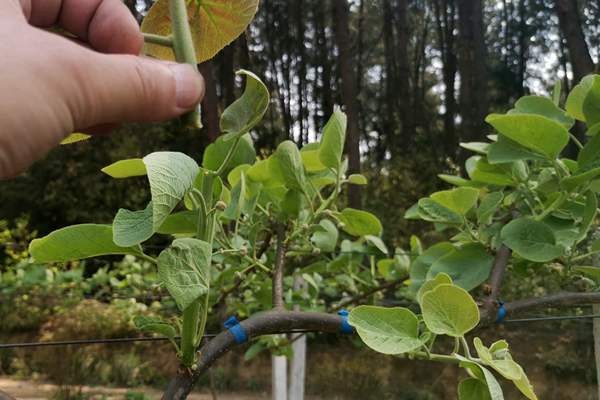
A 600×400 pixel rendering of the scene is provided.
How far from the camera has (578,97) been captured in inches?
17.0

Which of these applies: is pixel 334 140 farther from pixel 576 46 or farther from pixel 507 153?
pixel 576 46

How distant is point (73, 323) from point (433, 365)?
161 cm

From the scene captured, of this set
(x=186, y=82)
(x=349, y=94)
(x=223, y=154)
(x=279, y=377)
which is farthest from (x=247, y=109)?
(x=349, y=94)

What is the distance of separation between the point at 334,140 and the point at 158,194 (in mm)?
191

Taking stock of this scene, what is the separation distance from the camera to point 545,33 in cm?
383

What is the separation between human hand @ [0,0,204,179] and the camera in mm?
177

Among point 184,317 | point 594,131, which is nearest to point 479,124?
point 594,131

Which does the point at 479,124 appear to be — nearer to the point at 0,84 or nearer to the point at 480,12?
the point at 480,12

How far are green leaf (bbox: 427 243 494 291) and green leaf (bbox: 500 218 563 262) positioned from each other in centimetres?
3

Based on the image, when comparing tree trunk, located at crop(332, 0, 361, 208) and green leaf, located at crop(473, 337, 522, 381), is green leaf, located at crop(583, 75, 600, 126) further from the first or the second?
tree trunk, located at crop(332, 0, 361, 208)

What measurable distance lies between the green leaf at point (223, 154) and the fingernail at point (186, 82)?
124 mm

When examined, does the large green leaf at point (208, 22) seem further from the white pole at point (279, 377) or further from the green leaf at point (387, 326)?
the white pole at point (279, 377)

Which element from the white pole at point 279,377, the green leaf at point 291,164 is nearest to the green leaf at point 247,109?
the green leaf at point 291,164

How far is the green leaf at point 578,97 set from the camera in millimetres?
415
